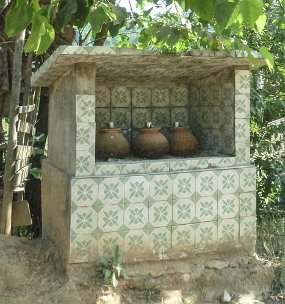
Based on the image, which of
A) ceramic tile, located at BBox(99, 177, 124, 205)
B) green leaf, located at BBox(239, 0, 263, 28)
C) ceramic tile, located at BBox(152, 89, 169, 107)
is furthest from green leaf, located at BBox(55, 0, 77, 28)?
ceramic tile, located at BBox(152, 89, 169, 107)

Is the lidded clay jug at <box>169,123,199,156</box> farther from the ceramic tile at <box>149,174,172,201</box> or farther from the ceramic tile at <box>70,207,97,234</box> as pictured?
the ceramic tile at <box>70,207,97,234</box>

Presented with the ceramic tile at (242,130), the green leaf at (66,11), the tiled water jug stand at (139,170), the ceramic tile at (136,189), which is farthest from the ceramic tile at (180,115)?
the green leaf at (66,11)

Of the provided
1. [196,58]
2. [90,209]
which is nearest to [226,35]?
[196,58]

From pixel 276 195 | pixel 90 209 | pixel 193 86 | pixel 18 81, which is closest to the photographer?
pixel 90 209

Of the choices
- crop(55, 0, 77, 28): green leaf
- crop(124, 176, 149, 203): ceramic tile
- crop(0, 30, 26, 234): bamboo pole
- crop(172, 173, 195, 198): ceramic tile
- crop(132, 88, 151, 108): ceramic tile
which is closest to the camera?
crop(55, 0, 77, 28): green leaf

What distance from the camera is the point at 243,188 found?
12.0 feet

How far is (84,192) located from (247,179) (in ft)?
4.49

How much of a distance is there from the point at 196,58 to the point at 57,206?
1.62 m

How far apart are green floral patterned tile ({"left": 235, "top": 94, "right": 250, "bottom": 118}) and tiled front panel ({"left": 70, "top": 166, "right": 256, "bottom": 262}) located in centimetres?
44

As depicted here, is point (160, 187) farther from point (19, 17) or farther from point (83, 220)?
point (19, 17)

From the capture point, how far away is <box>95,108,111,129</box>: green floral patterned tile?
4082 millimetres

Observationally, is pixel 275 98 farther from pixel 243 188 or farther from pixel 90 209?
pixel 90 209

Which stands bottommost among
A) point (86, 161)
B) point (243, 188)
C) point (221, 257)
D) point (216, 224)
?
point (221, 257)

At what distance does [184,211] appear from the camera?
11.4 feet
